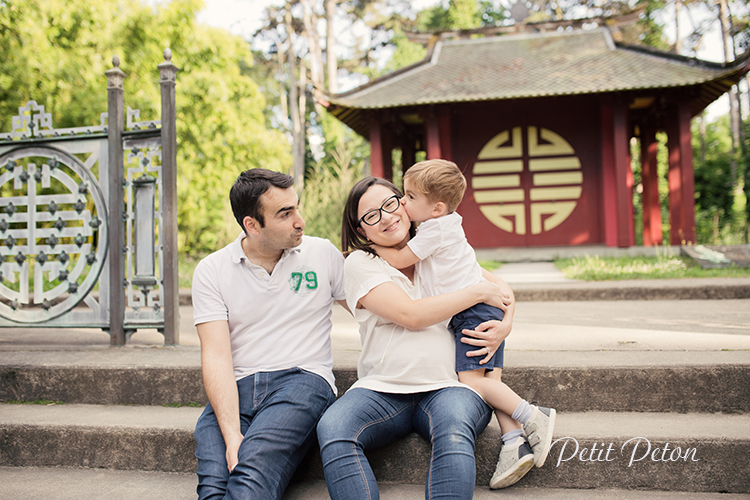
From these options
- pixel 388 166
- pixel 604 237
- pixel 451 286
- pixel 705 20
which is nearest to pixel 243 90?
pixel 388 166

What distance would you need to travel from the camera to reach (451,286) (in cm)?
Answer: 207

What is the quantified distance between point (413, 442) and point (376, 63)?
26280mm

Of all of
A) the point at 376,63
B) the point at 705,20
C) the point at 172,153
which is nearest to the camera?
the point at 172,153

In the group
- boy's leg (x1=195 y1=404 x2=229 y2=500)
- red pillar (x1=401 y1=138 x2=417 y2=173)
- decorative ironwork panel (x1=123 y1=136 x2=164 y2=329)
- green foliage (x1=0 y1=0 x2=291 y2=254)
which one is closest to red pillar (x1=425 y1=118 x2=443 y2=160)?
red pillar (x1=401 y1=138 x2=417 y2=173)

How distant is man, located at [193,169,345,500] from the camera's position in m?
1.90

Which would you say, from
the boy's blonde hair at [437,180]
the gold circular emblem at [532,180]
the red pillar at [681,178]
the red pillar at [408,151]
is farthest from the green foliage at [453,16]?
the boy's blonde hair at [437,180]

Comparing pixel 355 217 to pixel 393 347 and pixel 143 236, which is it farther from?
pixel 143 236

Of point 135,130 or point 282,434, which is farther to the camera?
point 135,130

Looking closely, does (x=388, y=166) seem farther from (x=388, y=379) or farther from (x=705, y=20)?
(x=705, y=20)

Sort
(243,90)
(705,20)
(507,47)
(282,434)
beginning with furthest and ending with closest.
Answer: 1. (705,20)
2. (243,90)
3. (507,47)
4. (282,434)

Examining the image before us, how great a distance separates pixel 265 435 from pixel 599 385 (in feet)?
4.72

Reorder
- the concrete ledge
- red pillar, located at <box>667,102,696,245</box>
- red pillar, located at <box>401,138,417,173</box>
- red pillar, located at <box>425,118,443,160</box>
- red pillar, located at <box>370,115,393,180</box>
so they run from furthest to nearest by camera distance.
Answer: red pillar, located at <box>401,138,417,173</box> → red pillar, located at <box>370,115,393,180</box> → red pillar, located at <box>425,118,443,160</box> → red pillar, located at <box>667,102,696,245</box> → the concrete ledge

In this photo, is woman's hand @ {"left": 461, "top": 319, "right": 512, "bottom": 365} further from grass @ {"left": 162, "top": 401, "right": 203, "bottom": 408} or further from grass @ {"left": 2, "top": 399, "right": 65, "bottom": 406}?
grass @ {"left": 2, "top": 399, "right": 65, "bottom": 406}

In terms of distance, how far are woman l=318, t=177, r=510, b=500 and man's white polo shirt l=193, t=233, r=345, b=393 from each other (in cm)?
21
